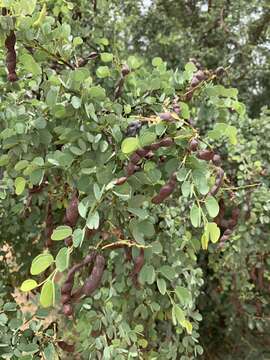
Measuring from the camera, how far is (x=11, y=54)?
136 centimetres

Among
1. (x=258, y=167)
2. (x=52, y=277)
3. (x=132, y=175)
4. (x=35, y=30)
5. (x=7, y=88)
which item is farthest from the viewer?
(x=258, y=167)

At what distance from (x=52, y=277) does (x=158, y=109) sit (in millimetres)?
520

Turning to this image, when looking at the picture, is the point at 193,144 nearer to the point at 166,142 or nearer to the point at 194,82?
the point at 166,142

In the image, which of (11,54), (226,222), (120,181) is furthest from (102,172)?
(226,222)

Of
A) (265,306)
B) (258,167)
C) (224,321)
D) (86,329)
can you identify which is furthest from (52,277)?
(224,321)

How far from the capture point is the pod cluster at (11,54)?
130 centimetres

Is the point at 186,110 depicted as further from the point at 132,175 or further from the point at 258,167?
the point at 258,167

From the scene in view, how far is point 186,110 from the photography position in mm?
1336

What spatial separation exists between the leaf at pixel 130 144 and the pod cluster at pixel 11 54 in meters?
0.40

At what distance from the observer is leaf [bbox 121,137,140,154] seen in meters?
1.13

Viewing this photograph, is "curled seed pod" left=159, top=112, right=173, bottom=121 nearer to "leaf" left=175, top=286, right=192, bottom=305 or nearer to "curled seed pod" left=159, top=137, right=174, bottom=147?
"curled seed pod" left=159, top=137, right=174, bottom=147

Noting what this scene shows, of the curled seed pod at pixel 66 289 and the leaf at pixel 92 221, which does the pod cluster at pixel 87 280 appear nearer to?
the curled seed pod at pixel 66 289

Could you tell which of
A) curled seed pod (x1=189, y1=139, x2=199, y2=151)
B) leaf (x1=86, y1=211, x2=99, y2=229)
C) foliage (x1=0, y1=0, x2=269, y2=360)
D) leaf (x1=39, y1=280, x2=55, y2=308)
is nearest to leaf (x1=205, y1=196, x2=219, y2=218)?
foliage (x1=0, y1=0, x2=269, y2=360)

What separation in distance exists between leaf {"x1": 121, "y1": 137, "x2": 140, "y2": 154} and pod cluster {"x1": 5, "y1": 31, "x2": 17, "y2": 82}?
40cm
